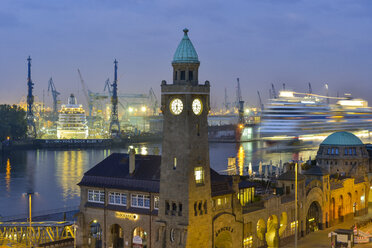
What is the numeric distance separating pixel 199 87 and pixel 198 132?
117 inches

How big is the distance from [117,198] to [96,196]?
2.05m

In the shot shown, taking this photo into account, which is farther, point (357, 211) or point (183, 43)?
point (357, 211)

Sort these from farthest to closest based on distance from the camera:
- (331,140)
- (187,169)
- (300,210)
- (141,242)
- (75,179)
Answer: (75,179)
(331,140)
(300,210)
(141,242)
(187,169)

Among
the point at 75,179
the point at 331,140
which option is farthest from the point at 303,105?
the point at 331,140

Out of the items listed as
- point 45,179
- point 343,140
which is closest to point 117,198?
point 343,140

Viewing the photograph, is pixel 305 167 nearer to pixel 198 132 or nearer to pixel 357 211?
pixel 357 211

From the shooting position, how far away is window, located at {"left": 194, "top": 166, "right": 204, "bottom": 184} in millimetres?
40781

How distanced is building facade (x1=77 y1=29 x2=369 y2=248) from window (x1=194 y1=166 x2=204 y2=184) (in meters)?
0.07

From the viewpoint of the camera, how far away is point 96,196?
47.5 meters

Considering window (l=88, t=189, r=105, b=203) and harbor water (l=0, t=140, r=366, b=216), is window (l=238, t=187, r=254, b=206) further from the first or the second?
harbor water (l=0, t=140, r=366, b=216)

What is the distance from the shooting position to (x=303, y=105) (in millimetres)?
196750

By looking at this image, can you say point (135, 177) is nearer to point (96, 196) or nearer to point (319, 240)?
point (96, 196)

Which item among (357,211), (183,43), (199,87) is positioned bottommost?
(357,211)

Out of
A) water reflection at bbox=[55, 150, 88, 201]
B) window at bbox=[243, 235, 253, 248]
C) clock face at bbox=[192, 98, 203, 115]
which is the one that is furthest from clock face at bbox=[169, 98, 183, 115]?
water reflection at bbox=[55, 150, 88, 201]
